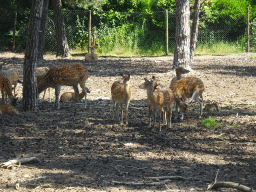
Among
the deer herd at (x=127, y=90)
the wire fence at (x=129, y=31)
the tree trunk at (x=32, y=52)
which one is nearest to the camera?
the deer herd at (x=127, y=90)

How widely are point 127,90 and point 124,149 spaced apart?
66.1 inches

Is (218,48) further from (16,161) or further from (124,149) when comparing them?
(16,161)

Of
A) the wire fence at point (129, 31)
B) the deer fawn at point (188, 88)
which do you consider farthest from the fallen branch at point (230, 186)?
the wire fence at point (129, 31)

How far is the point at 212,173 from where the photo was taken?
4855 mm

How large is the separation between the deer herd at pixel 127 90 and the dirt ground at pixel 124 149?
1.05ft

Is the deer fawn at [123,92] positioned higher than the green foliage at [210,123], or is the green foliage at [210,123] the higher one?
the deer fawn at [123,92]

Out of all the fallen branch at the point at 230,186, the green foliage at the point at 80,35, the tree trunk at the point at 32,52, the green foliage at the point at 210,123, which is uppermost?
the green foliage at the point at 80,35

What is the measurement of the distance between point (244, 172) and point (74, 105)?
5161mm

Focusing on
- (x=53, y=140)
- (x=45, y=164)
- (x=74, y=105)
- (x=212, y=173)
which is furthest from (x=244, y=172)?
(x=74, y=105)

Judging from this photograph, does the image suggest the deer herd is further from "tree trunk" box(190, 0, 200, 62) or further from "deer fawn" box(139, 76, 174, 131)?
"tree trunk" box(190, 0, 200, 62)

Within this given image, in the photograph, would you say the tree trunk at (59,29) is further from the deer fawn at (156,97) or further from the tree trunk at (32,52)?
the deer fawn at (156,97)

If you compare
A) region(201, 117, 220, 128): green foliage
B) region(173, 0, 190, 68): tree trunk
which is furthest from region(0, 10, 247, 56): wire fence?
region(201, 117, 220, 128): green foliage

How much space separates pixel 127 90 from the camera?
7.16m

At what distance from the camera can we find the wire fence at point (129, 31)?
21.2 metres
